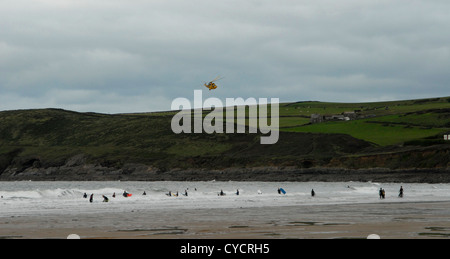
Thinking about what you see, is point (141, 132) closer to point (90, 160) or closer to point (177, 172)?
point (90, 160)

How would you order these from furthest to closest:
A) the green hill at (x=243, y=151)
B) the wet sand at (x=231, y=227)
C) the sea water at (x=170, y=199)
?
the green hill at (x=243, y=151) < the sea water at (x=170, y=199) < the wet sand at (x=231, y=227)

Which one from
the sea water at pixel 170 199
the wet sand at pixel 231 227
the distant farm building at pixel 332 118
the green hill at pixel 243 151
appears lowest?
the sea water at pixel 170 199

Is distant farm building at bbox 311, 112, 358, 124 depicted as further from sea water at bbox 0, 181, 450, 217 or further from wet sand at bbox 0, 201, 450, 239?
wet sand at bbox 0, 201, 450, 239

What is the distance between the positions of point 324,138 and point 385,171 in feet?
107

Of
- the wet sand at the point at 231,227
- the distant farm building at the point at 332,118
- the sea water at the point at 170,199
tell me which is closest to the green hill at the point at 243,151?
the distant farm building at the point at 332,118

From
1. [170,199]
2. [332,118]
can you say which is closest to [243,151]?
[332,118]

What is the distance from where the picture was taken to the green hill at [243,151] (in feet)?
430

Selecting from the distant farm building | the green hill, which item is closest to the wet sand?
the green hill

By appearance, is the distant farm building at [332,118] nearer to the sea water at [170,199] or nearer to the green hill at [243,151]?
the green hill at [243,151]

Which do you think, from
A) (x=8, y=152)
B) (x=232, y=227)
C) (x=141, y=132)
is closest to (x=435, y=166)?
(x=232, y=227)

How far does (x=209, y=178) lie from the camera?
468 feet

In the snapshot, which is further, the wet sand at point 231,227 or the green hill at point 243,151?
the green hill at point 243,151
